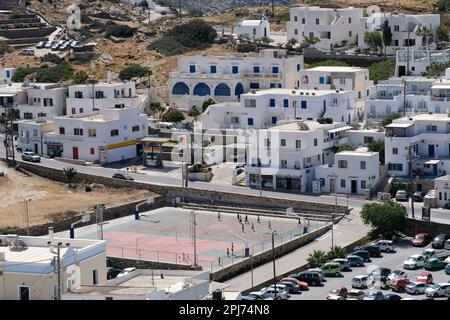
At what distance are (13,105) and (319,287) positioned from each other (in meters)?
29.6

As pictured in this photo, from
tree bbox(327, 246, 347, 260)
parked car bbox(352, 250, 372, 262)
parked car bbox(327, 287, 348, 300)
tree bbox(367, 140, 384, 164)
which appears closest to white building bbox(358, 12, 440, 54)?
tree bbox(367, 140, 384, 164)

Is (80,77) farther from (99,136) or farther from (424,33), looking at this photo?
(424,33)

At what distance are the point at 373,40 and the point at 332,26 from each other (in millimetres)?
2997

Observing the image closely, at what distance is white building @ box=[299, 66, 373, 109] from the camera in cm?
5456

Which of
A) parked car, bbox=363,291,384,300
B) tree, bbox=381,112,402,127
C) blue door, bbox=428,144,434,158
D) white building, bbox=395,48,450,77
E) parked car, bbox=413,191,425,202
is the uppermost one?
white building, bbox=395,48,450,77

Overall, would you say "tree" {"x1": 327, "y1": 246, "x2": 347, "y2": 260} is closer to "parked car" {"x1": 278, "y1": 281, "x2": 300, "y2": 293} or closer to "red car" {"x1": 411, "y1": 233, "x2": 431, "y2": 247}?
"red car" {"x1": 411, "y1": 233, "x2": 431, "y2": 247}

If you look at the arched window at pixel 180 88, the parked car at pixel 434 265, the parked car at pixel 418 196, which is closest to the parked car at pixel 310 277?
the parked car at pixel 434 265

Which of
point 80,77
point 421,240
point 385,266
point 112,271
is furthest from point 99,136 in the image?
point 385,266

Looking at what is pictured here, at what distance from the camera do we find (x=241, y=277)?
3400 centimetres

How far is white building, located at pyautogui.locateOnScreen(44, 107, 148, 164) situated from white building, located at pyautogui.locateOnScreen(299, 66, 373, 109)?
819 centimetres

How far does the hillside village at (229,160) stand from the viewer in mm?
31875

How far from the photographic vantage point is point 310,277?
3247cm

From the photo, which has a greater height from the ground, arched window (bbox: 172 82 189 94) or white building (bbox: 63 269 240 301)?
arched window (bbox: 172 82 189 94)
